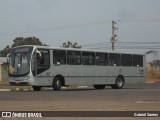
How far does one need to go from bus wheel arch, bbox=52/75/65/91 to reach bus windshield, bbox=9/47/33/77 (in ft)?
7.10

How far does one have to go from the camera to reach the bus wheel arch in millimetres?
33197

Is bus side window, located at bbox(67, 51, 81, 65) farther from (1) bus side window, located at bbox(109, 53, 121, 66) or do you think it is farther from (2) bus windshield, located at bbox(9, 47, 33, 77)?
(1) bus side window, located at bbox(109, 53, 121, 66)

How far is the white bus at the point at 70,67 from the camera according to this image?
32250 mm

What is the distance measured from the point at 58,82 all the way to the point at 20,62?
2974mm

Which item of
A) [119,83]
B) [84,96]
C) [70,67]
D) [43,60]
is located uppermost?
[43,60]

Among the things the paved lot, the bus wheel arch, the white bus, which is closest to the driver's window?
the white bus

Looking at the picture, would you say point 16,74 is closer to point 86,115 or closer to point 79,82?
point 79,82

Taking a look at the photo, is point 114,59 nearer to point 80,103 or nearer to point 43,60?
point 43,60

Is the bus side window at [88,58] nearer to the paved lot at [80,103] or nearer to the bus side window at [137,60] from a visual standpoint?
the bus side window at [137,60]

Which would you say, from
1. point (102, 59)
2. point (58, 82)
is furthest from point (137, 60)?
point (58, 82)

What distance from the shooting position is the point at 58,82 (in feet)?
110

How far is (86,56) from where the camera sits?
35.9 metres

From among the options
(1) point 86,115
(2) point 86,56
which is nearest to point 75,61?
(2) point 86,56

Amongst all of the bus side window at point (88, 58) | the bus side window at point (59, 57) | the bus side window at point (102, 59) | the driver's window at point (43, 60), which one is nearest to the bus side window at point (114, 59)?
the bus side window at point (102, 59)
